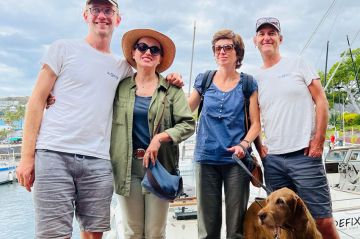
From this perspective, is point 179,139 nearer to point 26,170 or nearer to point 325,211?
point 26,170

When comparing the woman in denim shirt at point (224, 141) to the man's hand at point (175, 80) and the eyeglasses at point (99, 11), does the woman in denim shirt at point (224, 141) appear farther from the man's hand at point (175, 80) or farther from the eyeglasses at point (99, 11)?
the eyeglasses at point (99, 11)

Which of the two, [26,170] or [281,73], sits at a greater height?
[281,73]

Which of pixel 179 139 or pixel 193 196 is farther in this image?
pixel 193 196

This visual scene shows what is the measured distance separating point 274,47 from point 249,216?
5.24 ft

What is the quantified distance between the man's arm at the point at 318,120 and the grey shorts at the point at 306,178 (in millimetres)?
80

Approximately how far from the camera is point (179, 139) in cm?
286

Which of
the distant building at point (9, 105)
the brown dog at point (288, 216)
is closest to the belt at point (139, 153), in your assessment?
the brown dog at point (288, 216)

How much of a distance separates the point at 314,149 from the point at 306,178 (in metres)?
0.27

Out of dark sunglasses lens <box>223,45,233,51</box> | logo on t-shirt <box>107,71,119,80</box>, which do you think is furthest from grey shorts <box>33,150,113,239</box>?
dark sunglasses lens <box>223,45,233,51</box>

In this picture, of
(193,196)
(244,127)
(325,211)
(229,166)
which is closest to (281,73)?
(244,127)

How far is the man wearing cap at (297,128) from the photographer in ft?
10.4

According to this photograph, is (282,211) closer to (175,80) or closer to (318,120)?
(318,120)

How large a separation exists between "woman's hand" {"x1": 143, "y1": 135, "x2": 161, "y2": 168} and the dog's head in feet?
3.12

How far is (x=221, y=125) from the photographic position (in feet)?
10.5
